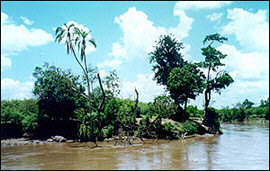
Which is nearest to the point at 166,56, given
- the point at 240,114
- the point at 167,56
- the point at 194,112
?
the point at 167,56

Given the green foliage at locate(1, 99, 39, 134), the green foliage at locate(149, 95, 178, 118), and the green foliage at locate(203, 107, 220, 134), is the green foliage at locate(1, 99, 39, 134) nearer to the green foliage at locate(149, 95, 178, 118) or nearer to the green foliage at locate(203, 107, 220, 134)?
the green foliage at locate(149, 95, 178, 118)

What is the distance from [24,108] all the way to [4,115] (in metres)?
2.24

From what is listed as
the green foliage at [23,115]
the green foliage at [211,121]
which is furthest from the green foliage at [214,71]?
the green foliage at [23,115]

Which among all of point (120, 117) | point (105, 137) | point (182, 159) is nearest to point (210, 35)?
point (120, 117)

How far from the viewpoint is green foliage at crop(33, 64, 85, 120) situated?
27.8m

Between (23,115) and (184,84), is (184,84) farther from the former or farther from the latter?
(23,115)

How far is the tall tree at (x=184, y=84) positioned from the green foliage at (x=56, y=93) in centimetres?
1090

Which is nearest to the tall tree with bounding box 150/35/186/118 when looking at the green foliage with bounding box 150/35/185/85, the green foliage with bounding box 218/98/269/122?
the green foliage with bounding box 150/35/185/85

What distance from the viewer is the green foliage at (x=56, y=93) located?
91.2 feet

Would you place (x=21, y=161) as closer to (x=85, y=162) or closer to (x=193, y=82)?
(x=85, y=162)

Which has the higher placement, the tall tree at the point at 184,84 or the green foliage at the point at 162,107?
the tall tree at the point at 184,84

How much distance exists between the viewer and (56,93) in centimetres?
2766

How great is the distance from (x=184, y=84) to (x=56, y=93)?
14145 millimetres

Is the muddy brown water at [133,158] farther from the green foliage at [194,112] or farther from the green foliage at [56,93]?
the green foliage at [194,112]
